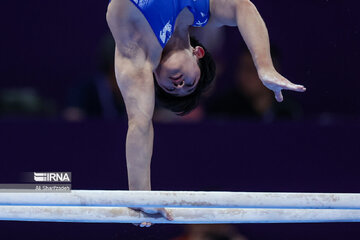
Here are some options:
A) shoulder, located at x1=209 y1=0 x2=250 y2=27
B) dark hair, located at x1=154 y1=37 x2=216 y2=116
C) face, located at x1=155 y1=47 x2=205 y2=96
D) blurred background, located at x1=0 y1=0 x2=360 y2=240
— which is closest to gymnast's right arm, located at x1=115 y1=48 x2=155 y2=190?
face, located at x1=155 y1=47 x2=205 y2=96

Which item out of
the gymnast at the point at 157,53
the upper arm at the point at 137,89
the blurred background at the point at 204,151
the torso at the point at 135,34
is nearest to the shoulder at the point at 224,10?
the gymnast at the point at 157,53

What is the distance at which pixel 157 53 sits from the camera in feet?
9.21

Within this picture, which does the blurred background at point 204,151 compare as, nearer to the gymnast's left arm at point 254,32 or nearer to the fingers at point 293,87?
the gymnast's left arm at point 254,32

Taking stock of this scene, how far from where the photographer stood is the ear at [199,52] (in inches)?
116

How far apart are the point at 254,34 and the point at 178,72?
1.18 ft

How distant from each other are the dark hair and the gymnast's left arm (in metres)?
0.20

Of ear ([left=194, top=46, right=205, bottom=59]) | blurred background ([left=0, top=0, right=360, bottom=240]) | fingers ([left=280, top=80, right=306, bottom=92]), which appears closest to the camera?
fingers ([left=280, top=80, right=306, bottom=92])

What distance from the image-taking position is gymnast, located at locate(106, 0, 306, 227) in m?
2.72

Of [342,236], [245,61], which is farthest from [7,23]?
[342,236]

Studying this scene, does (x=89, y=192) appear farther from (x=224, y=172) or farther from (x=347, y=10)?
(x=347, y=10)

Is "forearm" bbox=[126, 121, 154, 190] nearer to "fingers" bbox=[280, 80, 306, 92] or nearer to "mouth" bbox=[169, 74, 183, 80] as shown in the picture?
"mouth" bbox=[169, 74, 183, 80]

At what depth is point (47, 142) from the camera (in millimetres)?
3979

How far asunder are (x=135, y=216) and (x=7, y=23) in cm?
310

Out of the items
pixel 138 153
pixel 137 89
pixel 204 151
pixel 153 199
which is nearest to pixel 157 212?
pixel 138 153
